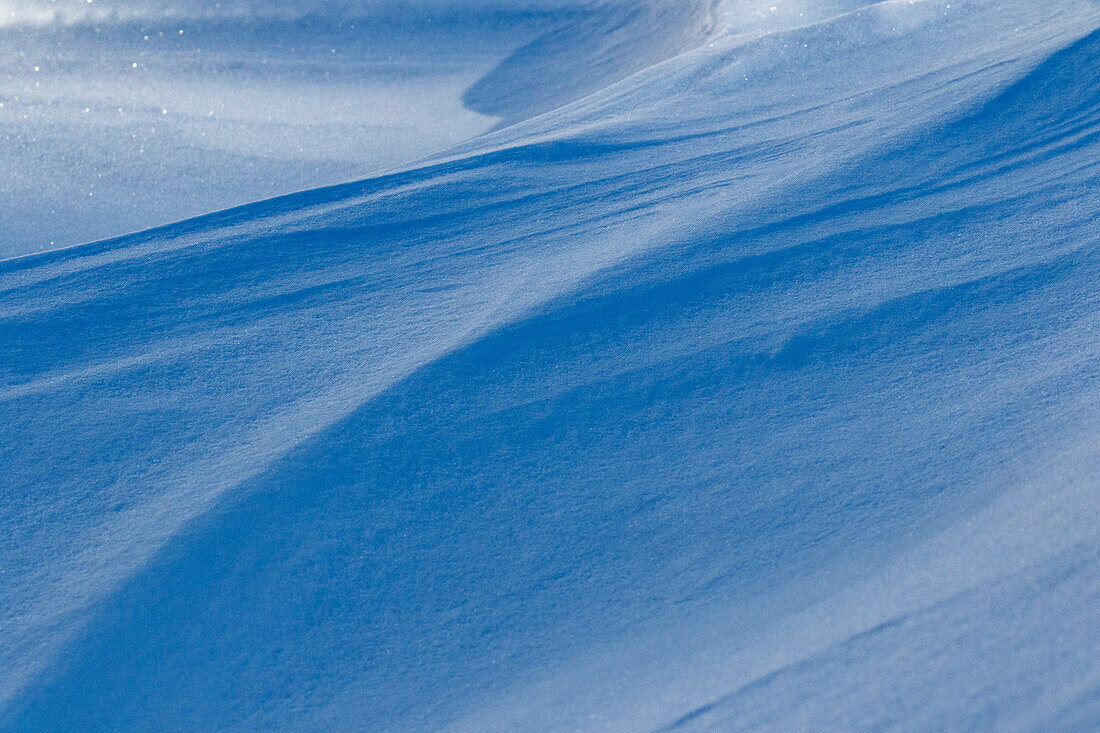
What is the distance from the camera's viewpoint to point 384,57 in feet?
9.87

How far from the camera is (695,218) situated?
5.43 feet

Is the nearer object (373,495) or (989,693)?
(989,693)

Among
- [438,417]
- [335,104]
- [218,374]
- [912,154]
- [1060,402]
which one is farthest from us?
[335,104]

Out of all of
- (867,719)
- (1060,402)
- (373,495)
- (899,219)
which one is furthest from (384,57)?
(867,719)

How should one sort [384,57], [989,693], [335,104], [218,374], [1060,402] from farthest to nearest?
[384,57]
[335,104]
[218,374]
[1060,402]
[989,693]

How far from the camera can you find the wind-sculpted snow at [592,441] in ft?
3.23

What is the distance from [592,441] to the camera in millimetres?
1254

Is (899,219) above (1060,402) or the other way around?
above

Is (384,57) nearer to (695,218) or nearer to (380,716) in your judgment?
(695,218)

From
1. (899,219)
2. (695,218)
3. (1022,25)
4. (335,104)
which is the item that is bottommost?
(899,219)

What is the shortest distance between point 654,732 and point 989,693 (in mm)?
325

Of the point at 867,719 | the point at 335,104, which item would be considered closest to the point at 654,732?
the point at 867,719

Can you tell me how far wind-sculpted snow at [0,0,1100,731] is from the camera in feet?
3.23

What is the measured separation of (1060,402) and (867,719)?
563 mm
